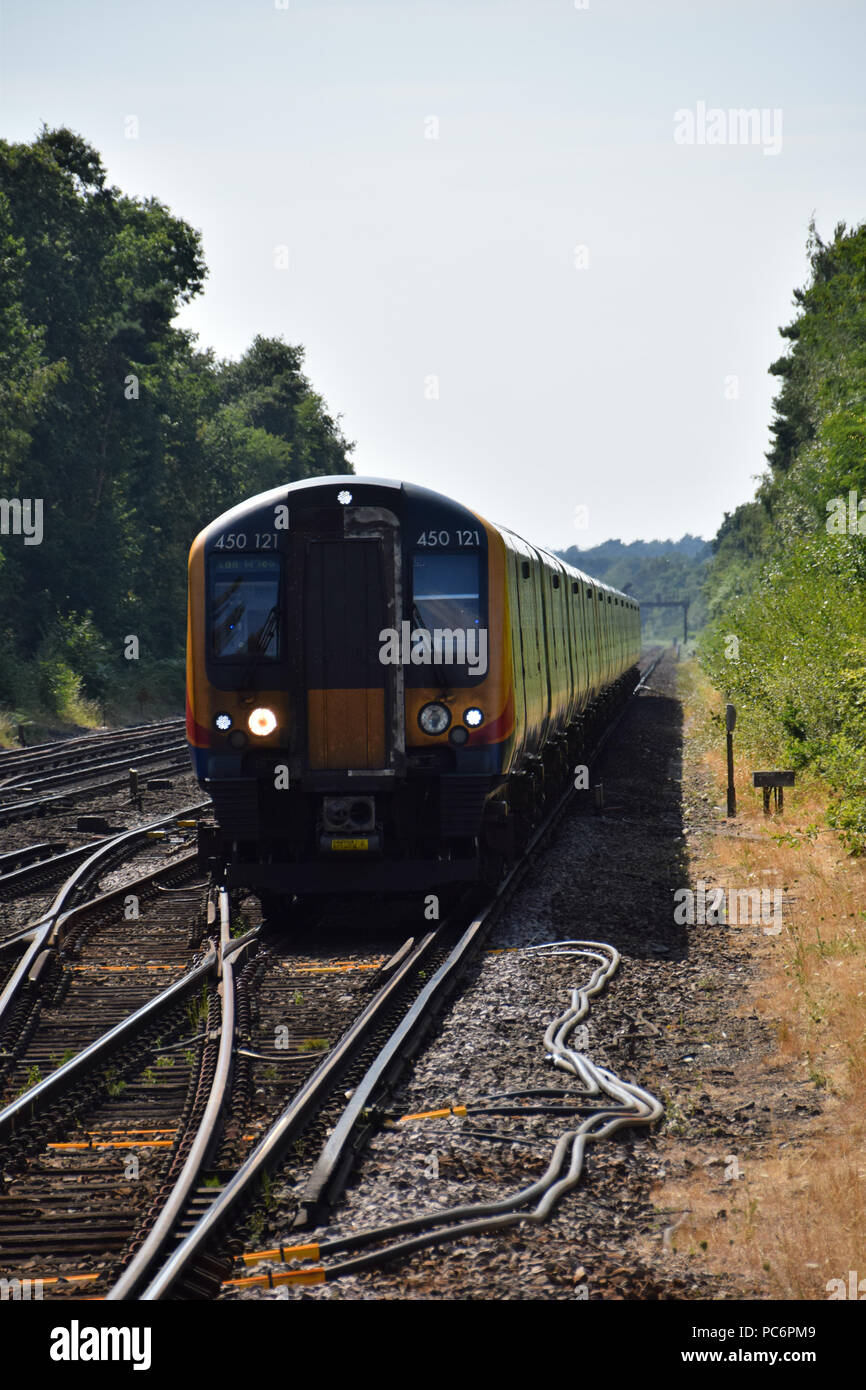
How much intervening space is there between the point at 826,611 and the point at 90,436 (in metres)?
30.1

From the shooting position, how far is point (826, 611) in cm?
2031

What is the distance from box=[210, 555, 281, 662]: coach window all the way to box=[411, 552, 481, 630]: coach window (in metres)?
1.10

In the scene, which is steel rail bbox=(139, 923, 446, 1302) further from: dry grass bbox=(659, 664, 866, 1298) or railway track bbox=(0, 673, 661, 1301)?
dry grass bbox=(659, 664, 866, 1298)

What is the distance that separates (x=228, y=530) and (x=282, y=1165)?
5756mm

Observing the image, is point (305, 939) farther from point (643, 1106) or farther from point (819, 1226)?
point (819, 1226)

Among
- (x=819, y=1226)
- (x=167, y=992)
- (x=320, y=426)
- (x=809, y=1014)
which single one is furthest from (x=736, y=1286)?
(x=320, y=426)

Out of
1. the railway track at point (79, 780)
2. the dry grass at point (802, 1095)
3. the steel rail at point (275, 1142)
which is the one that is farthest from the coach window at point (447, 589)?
the railway track at point (79, 780)

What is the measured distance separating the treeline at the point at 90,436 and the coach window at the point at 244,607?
2448 centimetres

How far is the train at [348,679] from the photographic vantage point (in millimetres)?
10328

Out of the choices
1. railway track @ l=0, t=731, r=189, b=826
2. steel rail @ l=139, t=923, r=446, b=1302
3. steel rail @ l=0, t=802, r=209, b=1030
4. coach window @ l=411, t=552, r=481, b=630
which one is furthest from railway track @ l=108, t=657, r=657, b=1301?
railway track @ l=0, t=731, r=189, b=826

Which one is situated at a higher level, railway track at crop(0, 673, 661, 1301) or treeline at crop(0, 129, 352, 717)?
treeline at crop(0, 129, 352, 717)

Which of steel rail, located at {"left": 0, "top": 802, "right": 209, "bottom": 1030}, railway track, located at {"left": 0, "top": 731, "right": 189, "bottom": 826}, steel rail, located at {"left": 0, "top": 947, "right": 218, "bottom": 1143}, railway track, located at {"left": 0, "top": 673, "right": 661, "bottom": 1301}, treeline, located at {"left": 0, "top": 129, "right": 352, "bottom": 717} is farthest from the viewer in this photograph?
treeline, located at {"left": 0, "top": 129, "right": 352, "bottom": 717}

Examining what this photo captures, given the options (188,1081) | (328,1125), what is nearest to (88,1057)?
(188,1081)

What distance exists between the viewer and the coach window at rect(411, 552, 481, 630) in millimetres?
10422
